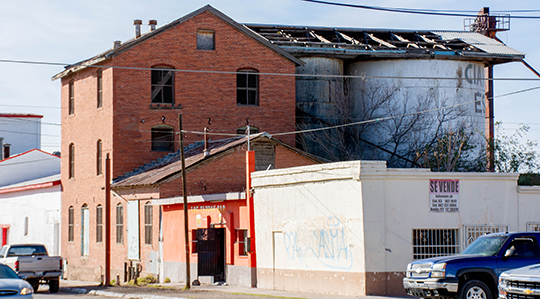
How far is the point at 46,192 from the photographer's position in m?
44.8

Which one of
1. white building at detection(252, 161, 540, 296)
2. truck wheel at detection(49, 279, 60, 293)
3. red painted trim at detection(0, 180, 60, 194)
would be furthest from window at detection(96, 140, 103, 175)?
white building at detection(252, 161, 540, 296)

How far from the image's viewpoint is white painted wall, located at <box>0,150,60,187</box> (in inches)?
2052

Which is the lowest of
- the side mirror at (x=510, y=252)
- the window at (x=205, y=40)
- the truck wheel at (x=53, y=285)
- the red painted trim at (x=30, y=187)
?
the truck wheel at (x=53, y=285)

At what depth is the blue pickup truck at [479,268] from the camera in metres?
16.0

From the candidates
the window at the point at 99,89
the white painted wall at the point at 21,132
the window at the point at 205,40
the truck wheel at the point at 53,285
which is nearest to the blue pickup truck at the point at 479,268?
the truck wheel at the point at 53,285

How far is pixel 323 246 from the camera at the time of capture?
846 inches

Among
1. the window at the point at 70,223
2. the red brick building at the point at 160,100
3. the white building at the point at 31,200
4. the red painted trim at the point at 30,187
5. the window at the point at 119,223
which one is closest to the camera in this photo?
the window at the point at 119,223

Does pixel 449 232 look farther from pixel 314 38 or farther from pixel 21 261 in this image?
pixel 314 38

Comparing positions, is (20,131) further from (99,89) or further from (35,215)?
(99,89)

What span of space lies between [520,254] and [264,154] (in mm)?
18515

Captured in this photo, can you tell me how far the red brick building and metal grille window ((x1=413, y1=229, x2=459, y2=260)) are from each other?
18.8m

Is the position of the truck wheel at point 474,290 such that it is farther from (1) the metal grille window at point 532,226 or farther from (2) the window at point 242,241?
(2) the window at point 242,241

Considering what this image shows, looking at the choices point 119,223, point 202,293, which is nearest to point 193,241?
point 202,293

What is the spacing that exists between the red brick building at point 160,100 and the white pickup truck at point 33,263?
23.6 feet
